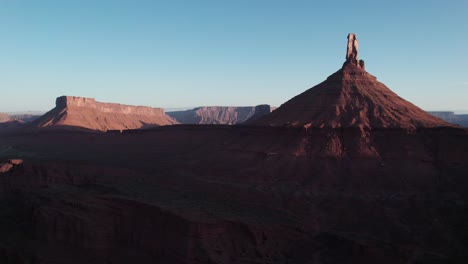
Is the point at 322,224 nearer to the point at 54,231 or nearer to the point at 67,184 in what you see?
the point at 54,231

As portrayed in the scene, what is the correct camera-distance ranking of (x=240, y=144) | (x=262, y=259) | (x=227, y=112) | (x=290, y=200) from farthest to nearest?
(x=227, y=112), (x=240, y=144), (x=290, y=200), (x=262, y=259)

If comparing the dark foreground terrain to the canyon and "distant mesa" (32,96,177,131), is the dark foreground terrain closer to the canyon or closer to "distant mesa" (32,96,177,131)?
the canyon

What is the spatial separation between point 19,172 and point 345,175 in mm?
31636

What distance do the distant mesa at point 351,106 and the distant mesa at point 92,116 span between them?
6005cm

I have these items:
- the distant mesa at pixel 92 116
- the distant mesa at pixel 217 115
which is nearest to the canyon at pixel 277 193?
the distant mesa at pixel 92 116

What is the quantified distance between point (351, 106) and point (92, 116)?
80.0 metres

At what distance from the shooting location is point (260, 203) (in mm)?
37281

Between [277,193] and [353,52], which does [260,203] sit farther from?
[353,52]

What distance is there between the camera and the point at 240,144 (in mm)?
53062

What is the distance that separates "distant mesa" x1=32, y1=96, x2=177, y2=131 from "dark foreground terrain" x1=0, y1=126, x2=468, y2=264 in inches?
2014

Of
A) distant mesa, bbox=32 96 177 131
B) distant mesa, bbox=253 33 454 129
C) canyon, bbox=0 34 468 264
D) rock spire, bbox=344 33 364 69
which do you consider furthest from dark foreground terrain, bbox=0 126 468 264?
distant mesa, bbox=32 96 177 131

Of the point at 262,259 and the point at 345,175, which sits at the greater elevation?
the point at 345,175

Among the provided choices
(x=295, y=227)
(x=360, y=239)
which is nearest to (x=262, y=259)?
(x=295, y=227)

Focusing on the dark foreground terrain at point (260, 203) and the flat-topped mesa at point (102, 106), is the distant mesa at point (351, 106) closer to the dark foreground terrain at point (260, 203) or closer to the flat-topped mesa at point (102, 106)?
the dark foreground terrain at point (260, 203)
